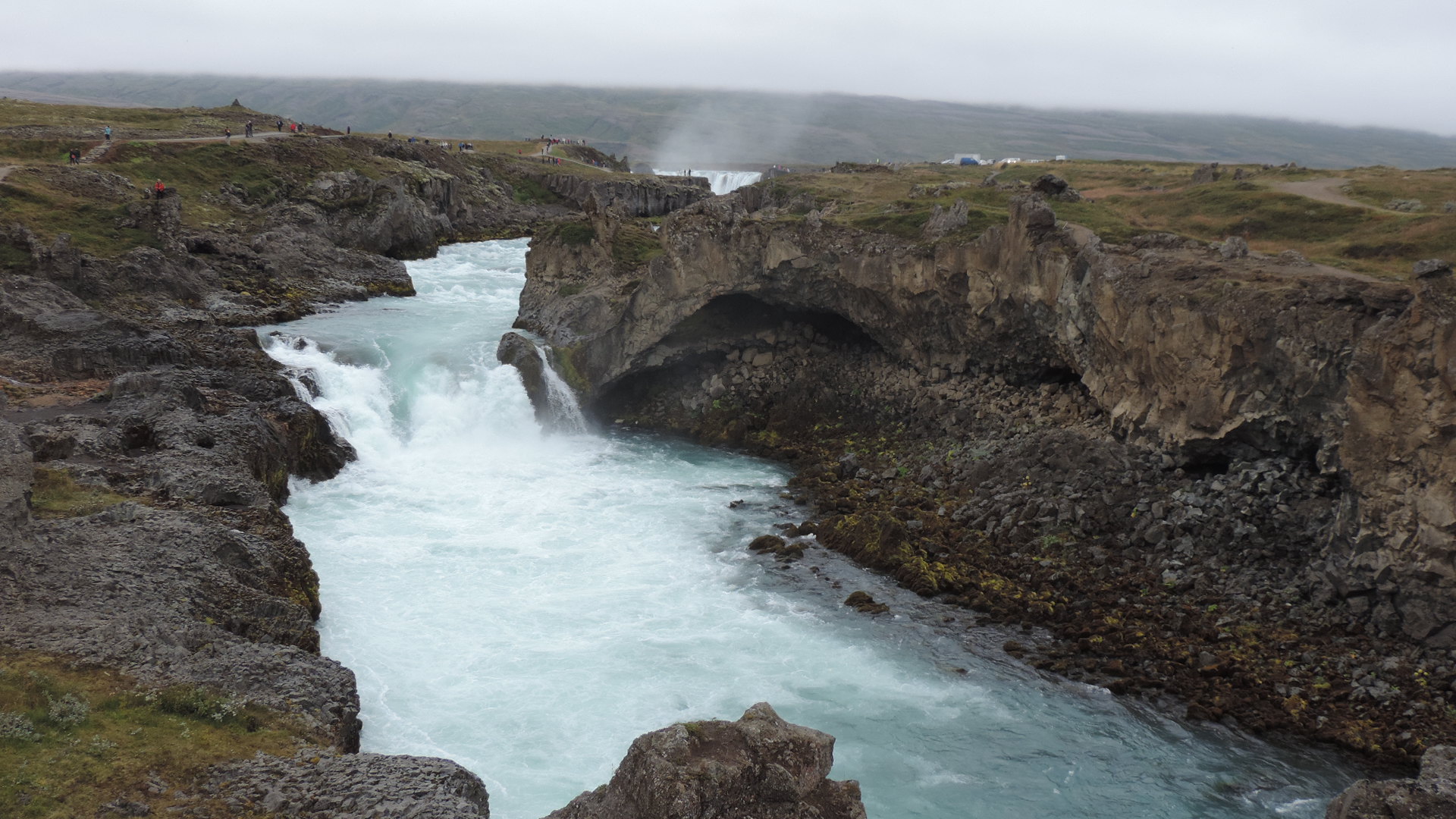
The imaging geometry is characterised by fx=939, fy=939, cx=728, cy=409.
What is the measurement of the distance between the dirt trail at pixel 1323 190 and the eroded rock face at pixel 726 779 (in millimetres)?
37216

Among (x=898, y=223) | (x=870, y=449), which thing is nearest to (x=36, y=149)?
(x=898, y=223)

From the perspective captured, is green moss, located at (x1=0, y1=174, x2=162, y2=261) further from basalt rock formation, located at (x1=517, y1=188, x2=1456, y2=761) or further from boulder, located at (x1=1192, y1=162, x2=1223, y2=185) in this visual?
boulder, located at (x1=1192, y1=162, x2=1223, y2=185)

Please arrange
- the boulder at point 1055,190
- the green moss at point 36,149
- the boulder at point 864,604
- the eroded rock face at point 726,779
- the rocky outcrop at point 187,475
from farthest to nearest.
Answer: the green moss at point 36,149 → the boulder at point 1055,190 → the boulder at point 864,604 → the rocky outcrop at point 187,475 → the eroded rock face at point 726,779

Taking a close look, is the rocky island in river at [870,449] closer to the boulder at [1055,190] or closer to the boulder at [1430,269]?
the boulder at [1055,190]

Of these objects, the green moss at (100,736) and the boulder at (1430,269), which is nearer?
the green moss at (100,736)

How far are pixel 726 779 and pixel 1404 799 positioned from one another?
1124 cm

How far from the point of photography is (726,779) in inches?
437

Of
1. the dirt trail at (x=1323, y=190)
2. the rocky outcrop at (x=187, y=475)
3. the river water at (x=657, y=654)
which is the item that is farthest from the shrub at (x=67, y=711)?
the dirt trail at (x=1323, y=190)

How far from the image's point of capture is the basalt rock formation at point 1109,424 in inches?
824

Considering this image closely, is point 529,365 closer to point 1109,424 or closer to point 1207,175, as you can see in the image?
point 1109,424

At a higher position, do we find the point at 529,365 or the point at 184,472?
the point at 529,365

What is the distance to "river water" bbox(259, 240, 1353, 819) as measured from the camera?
18453 millimetres

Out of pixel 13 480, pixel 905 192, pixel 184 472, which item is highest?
pixel 905 192

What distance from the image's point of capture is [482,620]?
24125 millimetres
